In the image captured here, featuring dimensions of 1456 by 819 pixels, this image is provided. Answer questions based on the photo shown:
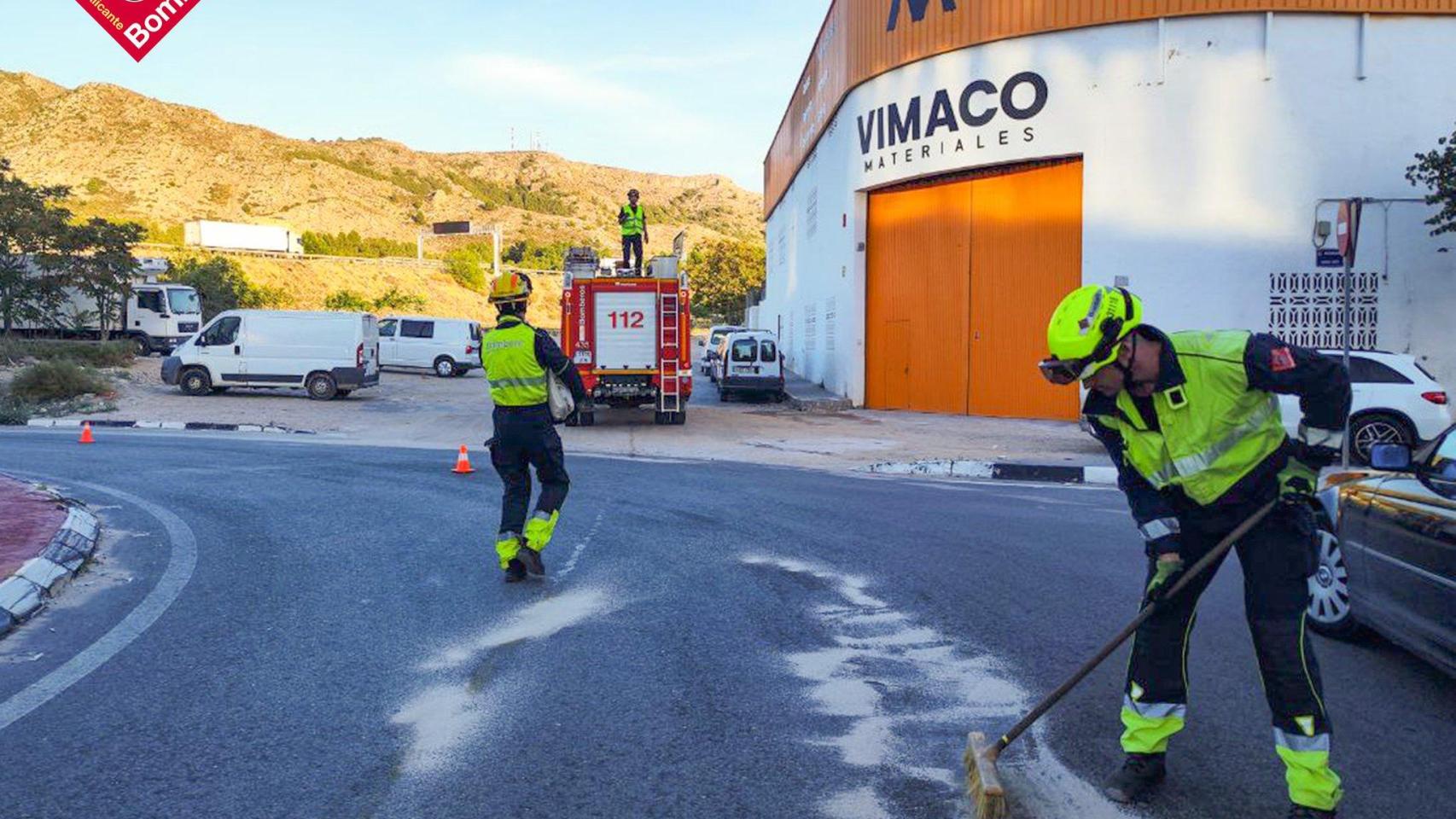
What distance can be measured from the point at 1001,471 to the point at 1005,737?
1059cm

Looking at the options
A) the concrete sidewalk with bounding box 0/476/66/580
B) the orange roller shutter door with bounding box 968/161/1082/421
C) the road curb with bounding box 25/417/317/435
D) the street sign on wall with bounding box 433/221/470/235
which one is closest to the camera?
the concrete sidewalk with bounding box 0/476/66/580

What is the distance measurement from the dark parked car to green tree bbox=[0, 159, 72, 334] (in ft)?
124

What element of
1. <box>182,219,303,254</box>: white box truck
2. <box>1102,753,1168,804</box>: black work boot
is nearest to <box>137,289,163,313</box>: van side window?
<box>182,219,303,254</box>: white box truck

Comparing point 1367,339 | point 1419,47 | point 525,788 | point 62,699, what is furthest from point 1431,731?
point 1419,47

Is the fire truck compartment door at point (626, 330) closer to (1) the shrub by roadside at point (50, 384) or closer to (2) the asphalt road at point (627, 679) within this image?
(2) the asphalt road at point (627, 679)

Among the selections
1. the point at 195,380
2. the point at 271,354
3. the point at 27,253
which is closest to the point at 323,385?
the point at 271,354

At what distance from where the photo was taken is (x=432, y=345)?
34.7m

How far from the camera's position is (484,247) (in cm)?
10312

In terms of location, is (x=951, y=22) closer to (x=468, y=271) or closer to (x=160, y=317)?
(x=160, y=317)

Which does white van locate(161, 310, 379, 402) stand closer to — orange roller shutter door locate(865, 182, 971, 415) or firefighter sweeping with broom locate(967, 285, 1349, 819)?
orange roller shutter door locate(865, 182, 971, 415)

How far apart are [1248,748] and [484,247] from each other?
103 m

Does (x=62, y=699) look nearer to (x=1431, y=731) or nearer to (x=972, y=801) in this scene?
(x=972, y=801)

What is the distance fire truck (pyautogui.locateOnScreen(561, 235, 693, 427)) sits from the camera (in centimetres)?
1953

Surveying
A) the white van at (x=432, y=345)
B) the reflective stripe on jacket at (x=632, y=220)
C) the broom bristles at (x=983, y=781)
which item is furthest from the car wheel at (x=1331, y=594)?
the white van at (x=432, y=345)
